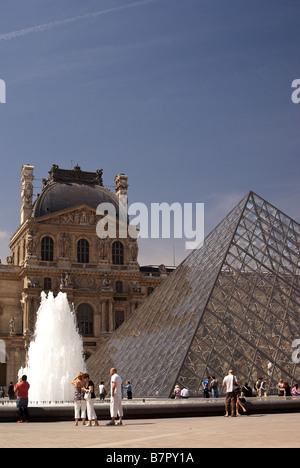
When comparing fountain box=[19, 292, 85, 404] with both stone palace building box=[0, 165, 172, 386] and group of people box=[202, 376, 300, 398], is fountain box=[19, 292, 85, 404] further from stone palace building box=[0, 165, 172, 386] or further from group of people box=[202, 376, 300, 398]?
stone palace building box=[0, 165, 172, 386]

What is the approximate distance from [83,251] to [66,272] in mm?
2863

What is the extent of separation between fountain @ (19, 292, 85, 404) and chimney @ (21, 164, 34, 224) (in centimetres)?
A: 1956

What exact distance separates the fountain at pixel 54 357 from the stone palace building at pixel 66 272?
13340mm

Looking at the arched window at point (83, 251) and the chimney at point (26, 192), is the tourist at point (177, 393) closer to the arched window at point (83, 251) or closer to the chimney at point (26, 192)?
the arched window at point (83, 251)

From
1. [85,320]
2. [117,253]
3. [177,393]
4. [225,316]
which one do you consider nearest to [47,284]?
[85,320]

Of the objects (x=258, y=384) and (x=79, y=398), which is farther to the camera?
(x=258, y=384)

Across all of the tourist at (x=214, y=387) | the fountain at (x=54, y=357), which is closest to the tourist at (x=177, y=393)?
the tourist at (x=214, y=387)

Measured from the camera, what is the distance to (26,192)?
6406 cm

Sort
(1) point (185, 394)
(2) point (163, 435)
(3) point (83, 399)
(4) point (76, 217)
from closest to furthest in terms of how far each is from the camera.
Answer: (2) point (163, 435) → (3) point (83, 399) → (1) point (185, 394) → (4) point (76, 217)

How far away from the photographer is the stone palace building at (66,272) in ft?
193

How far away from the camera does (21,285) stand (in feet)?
201

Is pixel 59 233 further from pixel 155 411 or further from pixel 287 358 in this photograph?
pixel 155 411

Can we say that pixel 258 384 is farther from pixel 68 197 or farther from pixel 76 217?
pixel 68 197
